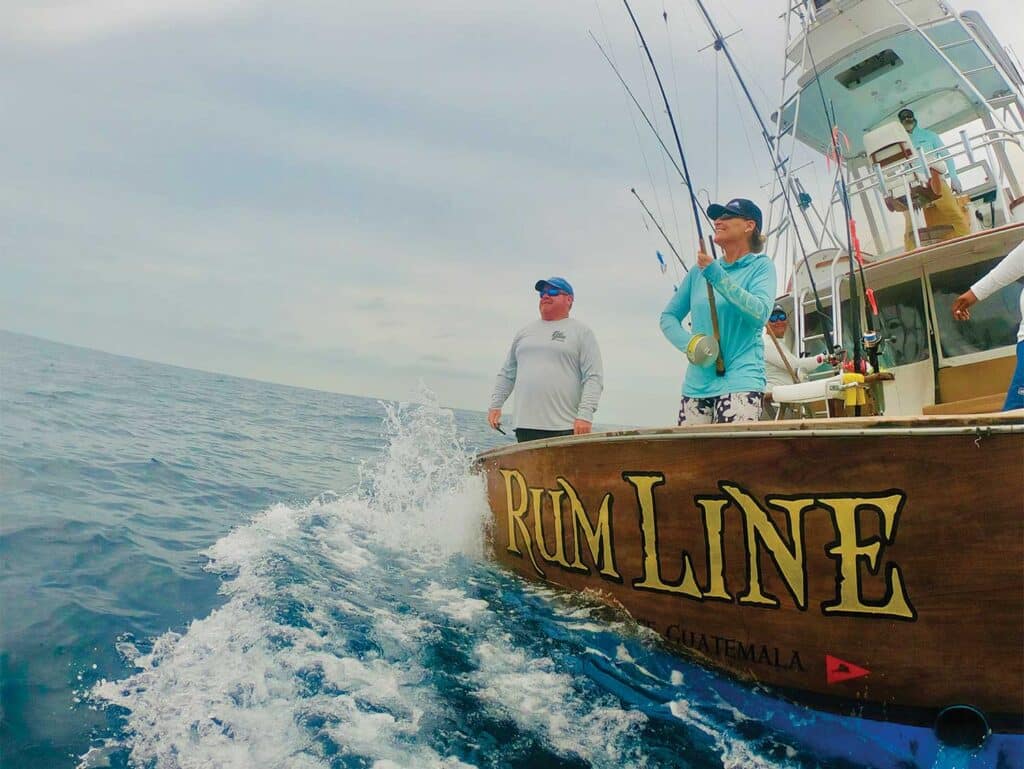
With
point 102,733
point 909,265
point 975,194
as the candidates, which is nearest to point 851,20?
point 975,194

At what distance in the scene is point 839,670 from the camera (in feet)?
7.32

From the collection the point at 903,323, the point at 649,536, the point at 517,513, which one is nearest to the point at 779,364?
the point at 903,323

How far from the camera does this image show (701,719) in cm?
244

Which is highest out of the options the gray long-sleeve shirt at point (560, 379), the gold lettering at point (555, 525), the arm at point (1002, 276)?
the arm at point (1002, 276)

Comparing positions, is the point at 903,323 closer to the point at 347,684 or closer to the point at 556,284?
the point at 556,284

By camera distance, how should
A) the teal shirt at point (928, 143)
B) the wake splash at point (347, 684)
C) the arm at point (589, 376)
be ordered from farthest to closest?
the teal shirt at point (928, 143)
the arm at point (589, 376)
the wake splash at point (347, 684)

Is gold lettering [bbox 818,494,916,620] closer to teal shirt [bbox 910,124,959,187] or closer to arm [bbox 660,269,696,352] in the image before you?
arm [bbox 660,269,696,352]

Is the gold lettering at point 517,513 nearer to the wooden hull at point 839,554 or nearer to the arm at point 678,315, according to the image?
the wooden hull at point 839,554

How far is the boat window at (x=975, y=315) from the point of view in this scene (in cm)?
458

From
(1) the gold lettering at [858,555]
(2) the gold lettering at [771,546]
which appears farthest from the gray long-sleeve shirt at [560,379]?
(1) the gold lettering at [858,555]

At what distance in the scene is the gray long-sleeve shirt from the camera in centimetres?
441

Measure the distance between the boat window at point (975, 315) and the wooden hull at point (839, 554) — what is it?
346cm

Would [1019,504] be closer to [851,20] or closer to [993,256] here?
[993,256]

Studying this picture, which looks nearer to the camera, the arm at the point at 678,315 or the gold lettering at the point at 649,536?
the gold lettering at the point at 649,536
